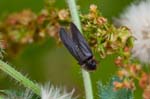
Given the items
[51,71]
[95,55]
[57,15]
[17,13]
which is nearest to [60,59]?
[51,71]

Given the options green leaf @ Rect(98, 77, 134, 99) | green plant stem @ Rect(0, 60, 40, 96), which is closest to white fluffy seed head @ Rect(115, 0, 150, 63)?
green leaf @ Rect(98, 77, 134, 99)

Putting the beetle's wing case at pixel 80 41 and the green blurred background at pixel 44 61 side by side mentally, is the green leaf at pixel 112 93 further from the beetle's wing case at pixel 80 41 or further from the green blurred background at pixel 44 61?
the green blurred background at pixel 44 61

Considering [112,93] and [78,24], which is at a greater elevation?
[78,24]

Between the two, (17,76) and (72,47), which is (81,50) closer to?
(72,47)

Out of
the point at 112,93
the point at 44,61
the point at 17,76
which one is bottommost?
the point at 44,61

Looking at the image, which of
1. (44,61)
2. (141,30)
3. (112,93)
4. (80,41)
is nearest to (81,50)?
(80,41)
